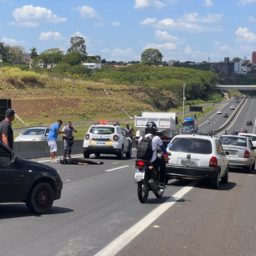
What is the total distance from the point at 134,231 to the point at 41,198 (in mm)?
2169

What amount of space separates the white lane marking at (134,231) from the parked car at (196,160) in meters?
2.89

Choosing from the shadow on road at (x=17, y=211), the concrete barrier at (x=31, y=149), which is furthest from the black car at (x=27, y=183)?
the concrete barrier at (x=31, y=149)

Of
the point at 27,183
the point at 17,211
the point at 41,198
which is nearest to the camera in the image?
the point at 27,183

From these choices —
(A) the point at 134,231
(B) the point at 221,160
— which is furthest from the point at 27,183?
(B) the point at 221,160

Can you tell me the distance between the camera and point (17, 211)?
10.9m

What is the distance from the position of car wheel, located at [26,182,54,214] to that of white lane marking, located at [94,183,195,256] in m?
1.74

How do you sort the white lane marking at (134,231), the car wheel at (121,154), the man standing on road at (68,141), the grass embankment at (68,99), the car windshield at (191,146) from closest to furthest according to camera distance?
the white lane marking at (134,231) → the car windshield at (191,146) → the man standing on road at (68,141) → the car wheel at (121,154) → the grass embankment at (68,99)

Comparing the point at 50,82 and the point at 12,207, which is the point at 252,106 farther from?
the point at 12,207

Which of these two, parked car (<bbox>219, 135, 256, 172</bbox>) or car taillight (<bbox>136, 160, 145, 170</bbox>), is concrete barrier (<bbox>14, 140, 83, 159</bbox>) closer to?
parked car (<bbox>219, 135, 256, 172</bbox>)

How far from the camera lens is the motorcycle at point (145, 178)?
12.5m

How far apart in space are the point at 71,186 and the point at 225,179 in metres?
5.31

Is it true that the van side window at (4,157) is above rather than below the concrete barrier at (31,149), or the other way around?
above

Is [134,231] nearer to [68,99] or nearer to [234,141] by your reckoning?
[234,141]

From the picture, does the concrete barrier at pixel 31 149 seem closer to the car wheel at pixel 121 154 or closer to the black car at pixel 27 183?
the car wheel at pixel 121 154
